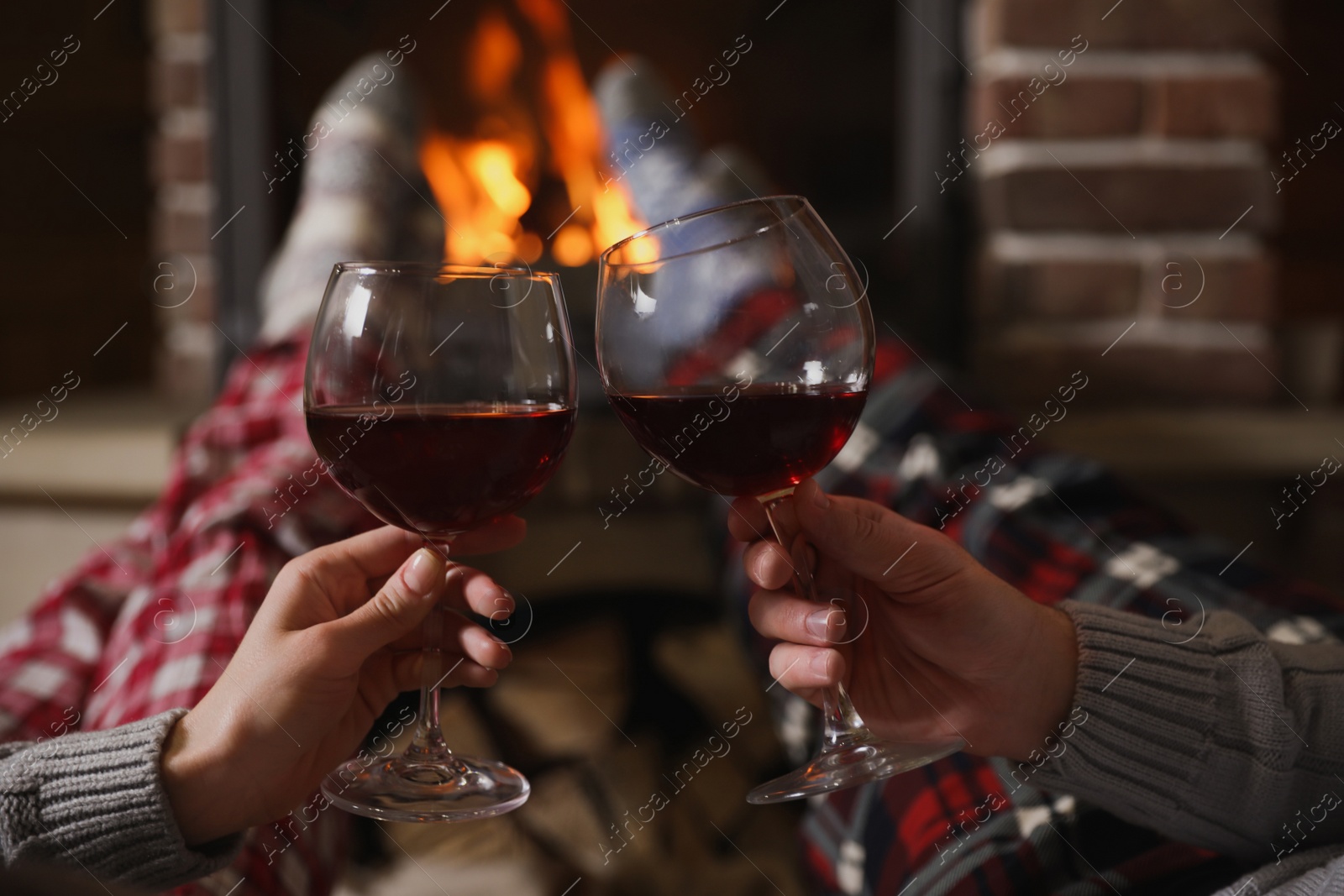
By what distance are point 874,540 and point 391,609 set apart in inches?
9.9

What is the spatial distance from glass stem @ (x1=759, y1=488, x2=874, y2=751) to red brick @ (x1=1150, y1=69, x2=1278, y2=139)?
117 centimetres

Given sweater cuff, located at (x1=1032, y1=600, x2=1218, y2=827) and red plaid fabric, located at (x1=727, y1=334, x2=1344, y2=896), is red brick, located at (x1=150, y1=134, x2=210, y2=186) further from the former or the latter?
sweater cuff, located at (x1=1032, y1=600, x2=1218, y2=827)

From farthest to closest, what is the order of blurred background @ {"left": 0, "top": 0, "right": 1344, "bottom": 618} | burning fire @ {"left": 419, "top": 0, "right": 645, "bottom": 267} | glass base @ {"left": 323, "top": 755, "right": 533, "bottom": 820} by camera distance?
burning fire @ {"left": 419, "top": 0, "right": 645, "bottom": 267}
blurred background @ {"left": 0, "top": 0, "right": 1344, "bottom": 618}
glass base @ {"left": 323, "top": 755, "right": 533, "bottom": 820}

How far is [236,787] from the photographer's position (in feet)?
1.90

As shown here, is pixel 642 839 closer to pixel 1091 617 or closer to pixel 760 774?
pixel 760 774

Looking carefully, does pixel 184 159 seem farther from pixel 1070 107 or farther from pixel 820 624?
pixel 820 624

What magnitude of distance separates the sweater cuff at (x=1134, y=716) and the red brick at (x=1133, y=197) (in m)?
0.99

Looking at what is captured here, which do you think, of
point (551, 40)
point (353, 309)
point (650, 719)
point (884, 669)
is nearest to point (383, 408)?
point (353, 309)

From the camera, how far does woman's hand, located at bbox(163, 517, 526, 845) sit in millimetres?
555

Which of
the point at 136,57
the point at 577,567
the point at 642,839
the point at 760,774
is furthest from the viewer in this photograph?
the point at 136,57

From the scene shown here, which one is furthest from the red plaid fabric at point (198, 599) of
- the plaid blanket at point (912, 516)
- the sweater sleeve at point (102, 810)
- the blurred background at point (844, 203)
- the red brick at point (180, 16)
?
the red brick at point (180, 16)

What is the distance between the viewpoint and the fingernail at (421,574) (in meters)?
0.55

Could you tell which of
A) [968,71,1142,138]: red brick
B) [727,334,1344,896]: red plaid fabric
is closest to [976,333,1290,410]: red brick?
[968,71,1142,138]: red brick

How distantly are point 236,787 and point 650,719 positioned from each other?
90 cm
